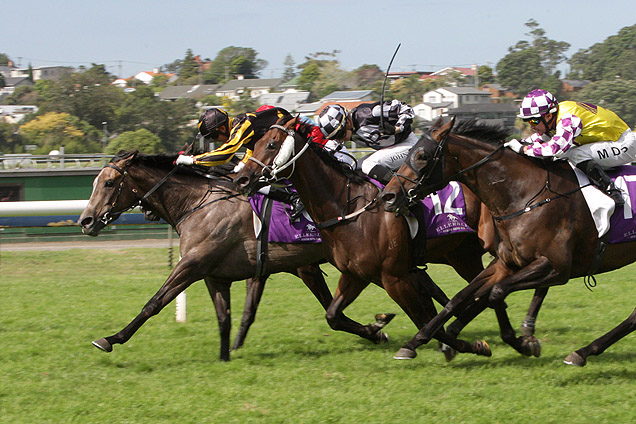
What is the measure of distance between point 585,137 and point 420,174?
1.34 meters

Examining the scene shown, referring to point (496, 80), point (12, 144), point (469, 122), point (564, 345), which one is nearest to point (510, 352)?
point (564, 345)

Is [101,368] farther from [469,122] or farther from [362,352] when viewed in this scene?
[469,122]

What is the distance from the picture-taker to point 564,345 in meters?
6.61

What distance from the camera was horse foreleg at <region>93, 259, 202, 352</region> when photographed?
5977 millimetres

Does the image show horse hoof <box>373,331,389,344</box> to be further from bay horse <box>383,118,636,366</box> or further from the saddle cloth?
the saddle cloth

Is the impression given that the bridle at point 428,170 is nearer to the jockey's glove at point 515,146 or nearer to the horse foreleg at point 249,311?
the jockey's glove at point 515,146

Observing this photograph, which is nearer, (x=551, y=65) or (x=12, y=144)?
(x=12, y=144)

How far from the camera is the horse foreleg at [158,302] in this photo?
598 cm

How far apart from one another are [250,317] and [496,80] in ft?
390

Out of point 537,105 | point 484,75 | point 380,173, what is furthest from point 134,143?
point 484,75

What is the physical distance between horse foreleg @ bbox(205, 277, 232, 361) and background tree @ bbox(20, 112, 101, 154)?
60.6 m

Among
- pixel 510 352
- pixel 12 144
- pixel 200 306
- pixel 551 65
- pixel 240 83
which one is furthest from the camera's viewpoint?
pixel 240 83

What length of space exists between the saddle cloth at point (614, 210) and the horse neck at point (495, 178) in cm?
38

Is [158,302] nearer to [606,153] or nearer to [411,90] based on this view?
[606,153]
